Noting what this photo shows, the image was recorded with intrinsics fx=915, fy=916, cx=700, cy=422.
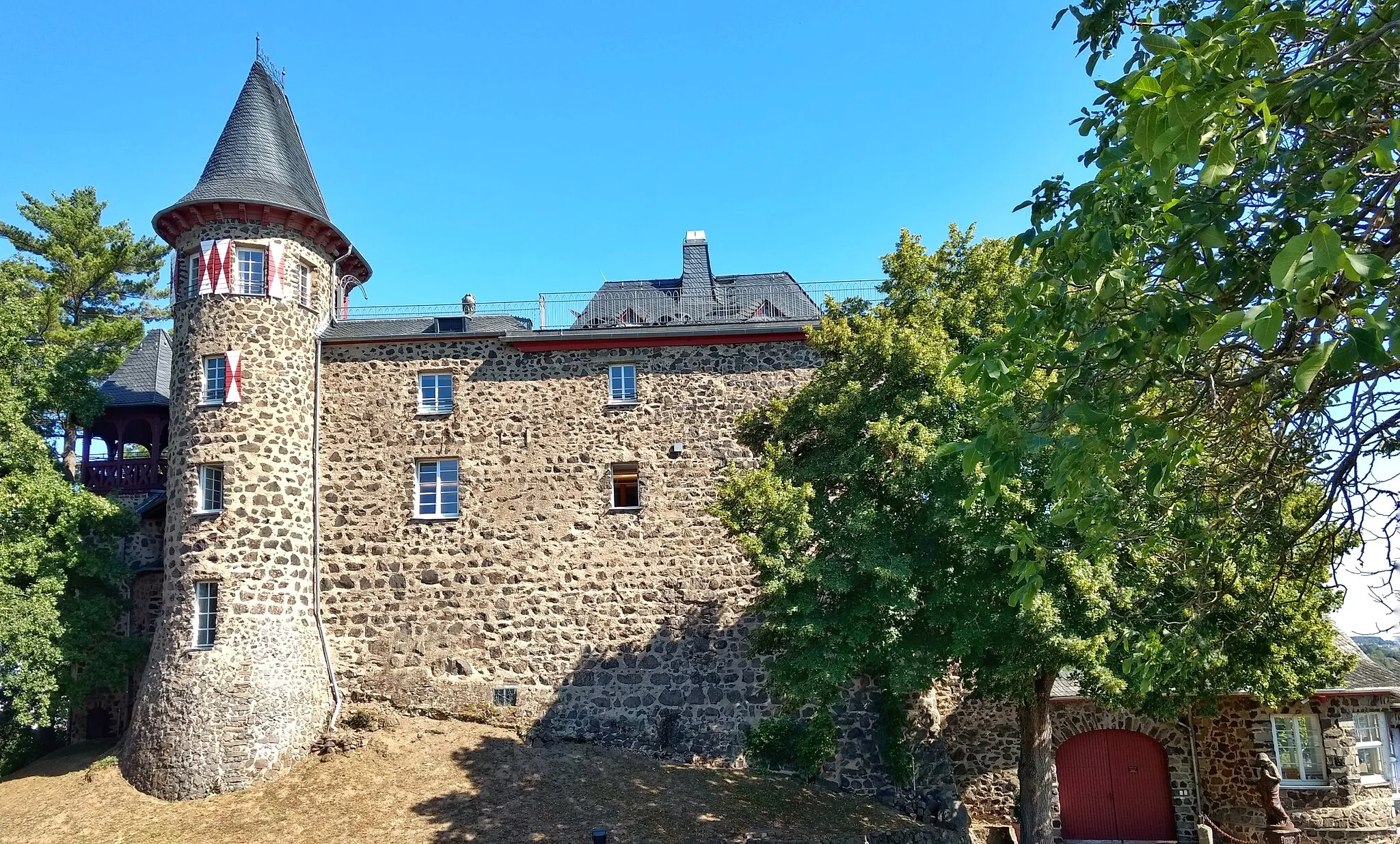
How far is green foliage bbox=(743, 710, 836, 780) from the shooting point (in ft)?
52.8

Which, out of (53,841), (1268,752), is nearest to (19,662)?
(53,841)

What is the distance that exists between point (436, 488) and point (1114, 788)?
14261 millimetres

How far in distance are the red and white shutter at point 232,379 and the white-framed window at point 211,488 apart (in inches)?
49.1

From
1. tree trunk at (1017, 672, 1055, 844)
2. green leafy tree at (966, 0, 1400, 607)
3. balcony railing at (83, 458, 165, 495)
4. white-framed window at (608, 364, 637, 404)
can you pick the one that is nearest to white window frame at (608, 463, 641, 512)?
white-framed window at (608, 364, 637, 404)

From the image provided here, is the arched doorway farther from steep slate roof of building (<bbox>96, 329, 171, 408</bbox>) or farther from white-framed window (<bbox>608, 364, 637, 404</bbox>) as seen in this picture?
steep slate roof of building (<bbox>96, 329, 171, 408</bbox>)

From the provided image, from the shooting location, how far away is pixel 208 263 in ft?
56.6

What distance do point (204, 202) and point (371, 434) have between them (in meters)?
5.27

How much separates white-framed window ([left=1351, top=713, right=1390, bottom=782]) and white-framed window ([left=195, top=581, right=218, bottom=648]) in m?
19.9

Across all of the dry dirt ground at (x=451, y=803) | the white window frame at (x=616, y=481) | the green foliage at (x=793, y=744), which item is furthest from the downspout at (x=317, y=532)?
the green foliage at (x=793, y=744)

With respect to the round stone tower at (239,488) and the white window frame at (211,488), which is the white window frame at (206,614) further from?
the white window frame at (211,488)

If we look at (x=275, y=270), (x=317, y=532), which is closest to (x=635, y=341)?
(x=275, y=270)

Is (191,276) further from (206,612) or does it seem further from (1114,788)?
(1114,788)

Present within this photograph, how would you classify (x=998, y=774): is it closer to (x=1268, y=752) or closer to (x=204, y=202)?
(x=1268, y=752)

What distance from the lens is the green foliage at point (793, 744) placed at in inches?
634
